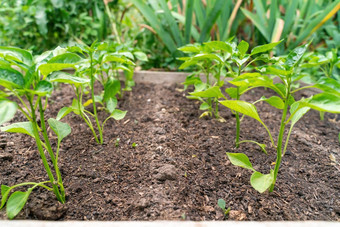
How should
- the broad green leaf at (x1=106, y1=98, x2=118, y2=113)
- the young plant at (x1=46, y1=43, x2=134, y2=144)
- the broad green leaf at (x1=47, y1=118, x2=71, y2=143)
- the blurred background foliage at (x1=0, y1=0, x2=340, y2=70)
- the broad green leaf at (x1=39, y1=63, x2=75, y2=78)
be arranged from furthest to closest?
the blurred background foliage at (x1=0, y1=0, x2=340, y2=70) < the broad green leaf at (x1=106, y1=98, x2=118, y2=113) < the young plant at (x1=46, y1=43, x2=134, y2=144) < the broad green leaf at (x1=47, y1=118, x2=71, y2=143) < the broad green leaf at (x1=39, y1=63, x2=75, y2=78)

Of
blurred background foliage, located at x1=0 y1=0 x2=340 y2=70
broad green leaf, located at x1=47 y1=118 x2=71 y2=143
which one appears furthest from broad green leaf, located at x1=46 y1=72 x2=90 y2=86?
blurred background foliage, located at x1=0 y1=0 x2=340 y2=70

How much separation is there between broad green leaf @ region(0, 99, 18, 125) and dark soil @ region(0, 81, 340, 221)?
0.39m

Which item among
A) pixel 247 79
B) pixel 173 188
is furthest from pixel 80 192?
pixel 247 79

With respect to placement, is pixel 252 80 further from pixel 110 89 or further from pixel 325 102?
pixel 110 89

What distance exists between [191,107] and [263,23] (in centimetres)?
110

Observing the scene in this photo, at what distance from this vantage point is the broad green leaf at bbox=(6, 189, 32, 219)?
848mm

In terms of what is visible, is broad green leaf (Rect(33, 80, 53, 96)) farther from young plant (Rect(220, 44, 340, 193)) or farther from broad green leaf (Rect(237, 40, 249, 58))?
broad green leaf (Rect(237, 40, 249, 58))

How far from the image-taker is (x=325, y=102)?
788 millimetres

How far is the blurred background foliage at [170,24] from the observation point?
2256mm

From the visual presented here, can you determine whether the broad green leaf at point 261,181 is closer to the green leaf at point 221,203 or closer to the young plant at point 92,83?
the green leaf at point 221,203

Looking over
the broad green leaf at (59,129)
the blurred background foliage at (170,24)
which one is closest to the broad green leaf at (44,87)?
the broad green leaf at (59,129)

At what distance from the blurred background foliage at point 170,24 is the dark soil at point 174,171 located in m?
0.94

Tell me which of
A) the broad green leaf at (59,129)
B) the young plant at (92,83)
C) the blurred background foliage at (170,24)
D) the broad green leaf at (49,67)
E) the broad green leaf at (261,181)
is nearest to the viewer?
the broad green leaf at (49,67)

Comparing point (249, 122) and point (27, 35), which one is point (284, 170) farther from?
point (27, 35)
